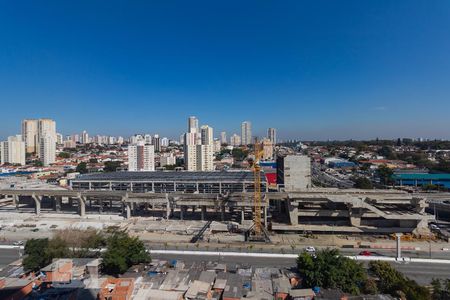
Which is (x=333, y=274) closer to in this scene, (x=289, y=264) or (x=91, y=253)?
(x=289, y=264)

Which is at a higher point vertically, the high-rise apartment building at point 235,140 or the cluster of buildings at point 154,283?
the high-rise apartment building at point 235,140


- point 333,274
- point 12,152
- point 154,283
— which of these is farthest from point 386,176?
point 12,152

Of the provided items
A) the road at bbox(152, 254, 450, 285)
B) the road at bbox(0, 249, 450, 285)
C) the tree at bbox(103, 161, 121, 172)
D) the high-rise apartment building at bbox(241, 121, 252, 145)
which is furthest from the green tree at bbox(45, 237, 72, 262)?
the high-rise apartment building at bbox(241, 121, 252, 145)

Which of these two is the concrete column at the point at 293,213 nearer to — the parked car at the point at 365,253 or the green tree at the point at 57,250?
the parked car at the point at 365,253

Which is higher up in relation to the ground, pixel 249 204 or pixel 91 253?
pixel 249 204

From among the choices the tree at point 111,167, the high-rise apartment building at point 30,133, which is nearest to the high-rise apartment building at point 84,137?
the high-rise apartment building at point 30,133

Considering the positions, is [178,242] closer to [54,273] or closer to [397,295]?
[54,273]
